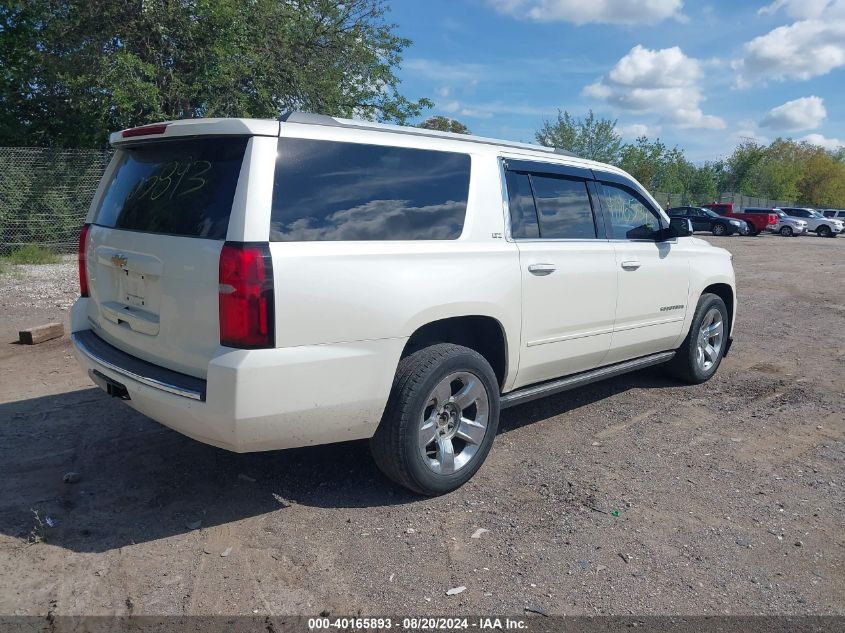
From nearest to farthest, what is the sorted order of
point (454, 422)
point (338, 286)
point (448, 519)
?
point (338, 286) < point (448, 519) < point (454, 422)

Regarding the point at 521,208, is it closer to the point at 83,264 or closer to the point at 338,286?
the point at 338,286

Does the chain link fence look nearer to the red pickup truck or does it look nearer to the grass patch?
the grass patch

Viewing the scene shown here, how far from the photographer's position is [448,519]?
139 inches

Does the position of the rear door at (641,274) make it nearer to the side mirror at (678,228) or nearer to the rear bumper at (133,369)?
the side mirror at (678,228)

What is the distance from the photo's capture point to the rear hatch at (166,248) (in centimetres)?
309

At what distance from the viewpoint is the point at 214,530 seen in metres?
3.35

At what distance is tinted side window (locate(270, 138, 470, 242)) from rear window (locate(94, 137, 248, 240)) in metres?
0.26

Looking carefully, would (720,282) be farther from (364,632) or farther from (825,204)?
(825,204)

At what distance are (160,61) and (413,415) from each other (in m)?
14.0

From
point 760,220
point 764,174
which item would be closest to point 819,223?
point 760,220

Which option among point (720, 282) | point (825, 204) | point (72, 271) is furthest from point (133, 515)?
point (825, 204)

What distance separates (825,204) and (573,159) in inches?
3127

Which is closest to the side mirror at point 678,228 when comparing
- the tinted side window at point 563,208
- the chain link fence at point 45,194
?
the tinted side window at point 563,208

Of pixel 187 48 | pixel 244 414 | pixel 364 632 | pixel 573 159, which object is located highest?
pixel 187 48
